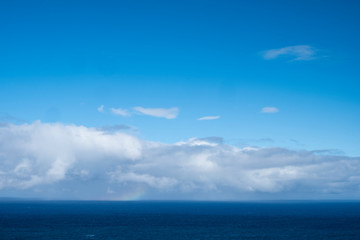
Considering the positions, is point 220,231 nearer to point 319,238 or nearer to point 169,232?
point 169,232

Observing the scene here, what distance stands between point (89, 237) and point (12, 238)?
24005mm

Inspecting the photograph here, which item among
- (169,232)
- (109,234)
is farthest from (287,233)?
(109,234)

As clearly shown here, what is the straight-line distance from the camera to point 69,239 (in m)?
103

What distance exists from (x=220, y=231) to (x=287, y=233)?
25.2 meters

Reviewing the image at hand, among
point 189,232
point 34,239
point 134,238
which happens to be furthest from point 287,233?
point 34,239

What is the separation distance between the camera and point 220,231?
125625 millimetres

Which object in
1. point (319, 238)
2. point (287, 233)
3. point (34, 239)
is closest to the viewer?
point (34, 239)

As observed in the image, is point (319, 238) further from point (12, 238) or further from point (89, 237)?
point (12, 238)

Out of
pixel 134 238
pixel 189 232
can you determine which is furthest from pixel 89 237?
pixel 189 232

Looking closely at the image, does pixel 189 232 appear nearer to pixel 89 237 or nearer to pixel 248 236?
pixel 248 236

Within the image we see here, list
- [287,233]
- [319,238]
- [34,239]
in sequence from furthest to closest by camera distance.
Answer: [287,233] → [319,238] → [34,239]

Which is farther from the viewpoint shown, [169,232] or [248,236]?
[169,232]

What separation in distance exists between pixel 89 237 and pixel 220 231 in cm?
5047

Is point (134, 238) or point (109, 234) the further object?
point (109, 234)
